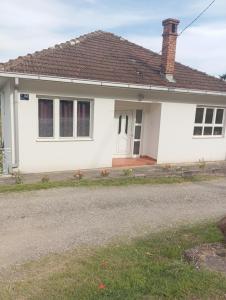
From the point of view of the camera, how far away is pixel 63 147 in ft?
32.8

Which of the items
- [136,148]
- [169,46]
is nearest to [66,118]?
[136,148]

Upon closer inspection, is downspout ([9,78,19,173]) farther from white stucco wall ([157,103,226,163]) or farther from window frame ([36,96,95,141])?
white stucco wall ([157,103,226,163])

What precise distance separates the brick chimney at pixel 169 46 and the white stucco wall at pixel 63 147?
311 cm

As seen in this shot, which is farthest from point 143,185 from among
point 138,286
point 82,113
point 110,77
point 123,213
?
point 138,286

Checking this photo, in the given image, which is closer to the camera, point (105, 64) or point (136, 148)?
point (105, 64)

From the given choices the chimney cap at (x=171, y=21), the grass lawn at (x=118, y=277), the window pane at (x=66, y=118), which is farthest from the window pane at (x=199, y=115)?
the grass lawn at (x=118, y=277)

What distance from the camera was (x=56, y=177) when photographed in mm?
9172

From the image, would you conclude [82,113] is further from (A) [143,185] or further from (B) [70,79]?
(A) [143,185]

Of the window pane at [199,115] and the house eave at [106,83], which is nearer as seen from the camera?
the house eave at [106,83]

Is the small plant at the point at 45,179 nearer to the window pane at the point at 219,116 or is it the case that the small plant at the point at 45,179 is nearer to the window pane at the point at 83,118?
the window pane at the point at 83,118

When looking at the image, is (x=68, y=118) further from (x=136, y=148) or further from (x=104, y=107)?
(x=136, y=148)

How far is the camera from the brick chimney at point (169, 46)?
38.5ft

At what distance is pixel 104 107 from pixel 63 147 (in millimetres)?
2104

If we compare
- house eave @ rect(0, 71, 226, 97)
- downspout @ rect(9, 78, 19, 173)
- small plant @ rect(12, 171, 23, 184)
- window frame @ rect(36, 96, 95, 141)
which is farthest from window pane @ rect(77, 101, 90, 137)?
→ small plant @ rect(12, 171, 23, 184)
